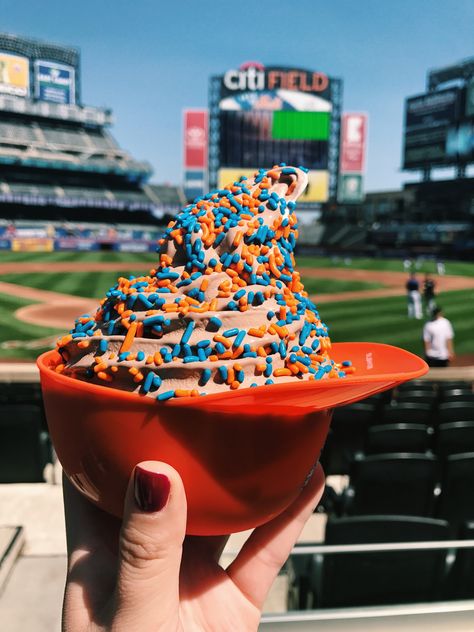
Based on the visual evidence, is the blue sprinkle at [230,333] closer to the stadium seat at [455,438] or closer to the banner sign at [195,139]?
the stadium seat at [455,438]

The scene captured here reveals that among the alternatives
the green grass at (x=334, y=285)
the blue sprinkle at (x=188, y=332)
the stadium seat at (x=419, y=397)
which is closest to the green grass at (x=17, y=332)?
the stadium seat at (x=419, y=397)

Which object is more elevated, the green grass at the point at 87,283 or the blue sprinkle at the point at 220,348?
the blue sprinkle at the point at 220,348

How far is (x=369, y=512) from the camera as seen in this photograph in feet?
12.9

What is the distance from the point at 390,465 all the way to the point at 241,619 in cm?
246

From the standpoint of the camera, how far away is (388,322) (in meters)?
14.4

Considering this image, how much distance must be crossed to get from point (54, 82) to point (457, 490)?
75.6 m

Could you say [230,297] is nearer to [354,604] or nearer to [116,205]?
[354,604]

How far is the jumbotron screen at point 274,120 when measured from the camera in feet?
184

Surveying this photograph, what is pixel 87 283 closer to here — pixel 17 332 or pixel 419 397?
pixel 17 332

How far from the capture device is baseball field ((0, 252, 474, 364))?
40.5 ft

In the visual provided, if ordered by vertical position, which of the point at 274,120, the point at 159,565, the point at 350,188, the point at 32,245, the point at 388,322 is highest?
the point at 274,120

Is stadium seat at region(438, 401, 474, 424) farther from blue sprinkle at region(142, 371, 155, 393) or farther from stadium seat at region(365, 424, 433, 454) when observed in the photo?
blue sprinkle at region(142, 371, 155, 393)

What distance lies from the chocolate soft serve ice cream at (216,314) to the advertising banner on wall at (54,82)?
74.3 meters

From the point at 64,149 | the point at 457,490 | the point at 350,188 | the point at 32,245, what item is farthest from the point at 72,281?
the point at 350,188
